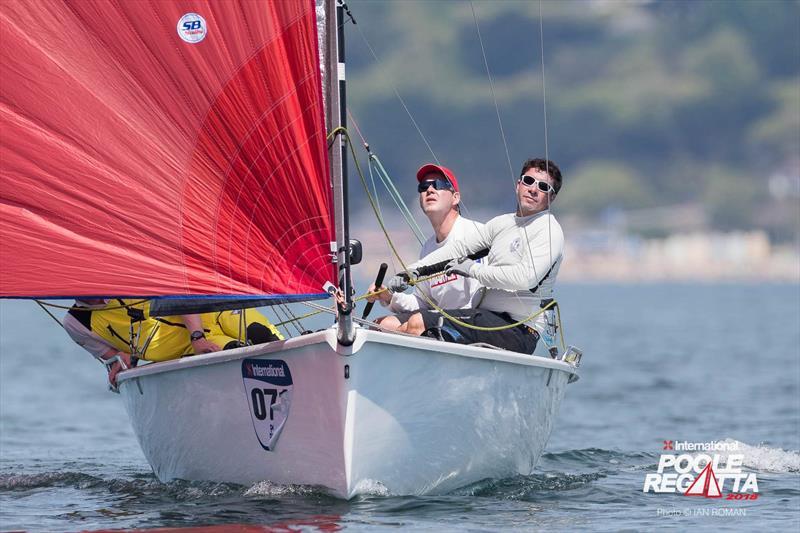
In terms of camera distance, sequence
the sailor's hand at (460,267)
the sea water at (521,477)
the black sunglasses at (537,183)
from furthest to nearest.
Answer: the black sunglasses at (537,183) → the sailor's hand at (460,267) → the sea water at (521,477)

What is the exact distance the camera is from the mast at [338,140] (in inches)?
273

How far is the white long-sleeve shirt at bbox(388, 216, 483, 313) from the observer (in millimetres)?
8555

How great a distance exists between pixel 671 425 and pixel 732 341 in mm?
17995

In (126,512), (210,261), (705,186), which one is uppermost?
(705,186)

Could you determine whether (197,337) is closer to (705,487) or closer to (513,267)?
(513,267)

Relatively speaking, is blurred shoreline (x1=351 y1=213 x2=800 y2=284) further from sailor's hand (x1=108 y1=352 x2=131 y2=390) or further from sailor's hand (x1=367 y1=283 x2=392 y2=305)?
sailor's hand (x1=367 y1=283 x2=392 y2=305)

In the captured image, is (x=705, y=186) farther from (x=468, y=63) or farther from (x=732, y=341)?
(x=732, y=341)

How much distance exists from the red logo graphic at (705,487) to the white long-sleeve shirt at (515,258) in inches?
57.1

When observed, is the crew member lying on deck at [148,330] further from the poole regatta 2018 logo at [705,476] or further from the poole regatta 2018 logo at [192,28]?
the poole regatta 2018 logo at [705,476]

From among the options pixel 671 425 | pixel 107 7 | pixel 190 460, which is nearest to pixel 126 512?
pixel 190 460

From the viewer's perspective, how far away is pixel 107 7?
7168 millimetres

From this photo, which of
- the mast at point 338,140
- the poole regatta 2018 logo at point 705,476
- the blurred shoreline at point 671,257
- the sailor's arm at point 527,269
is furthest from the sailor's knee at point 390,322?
the blurred shoreline at point 671,257

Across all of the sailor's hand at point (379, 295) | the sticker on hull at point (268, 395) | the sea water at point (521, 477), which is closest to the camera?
the sticker on hull at point (268, 395)

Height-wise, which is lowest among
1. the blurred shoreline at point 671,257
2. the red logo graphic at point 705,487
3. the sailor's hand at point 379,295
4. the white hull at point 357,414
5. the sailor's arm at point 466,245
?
the red logo graphic at point 705,487
